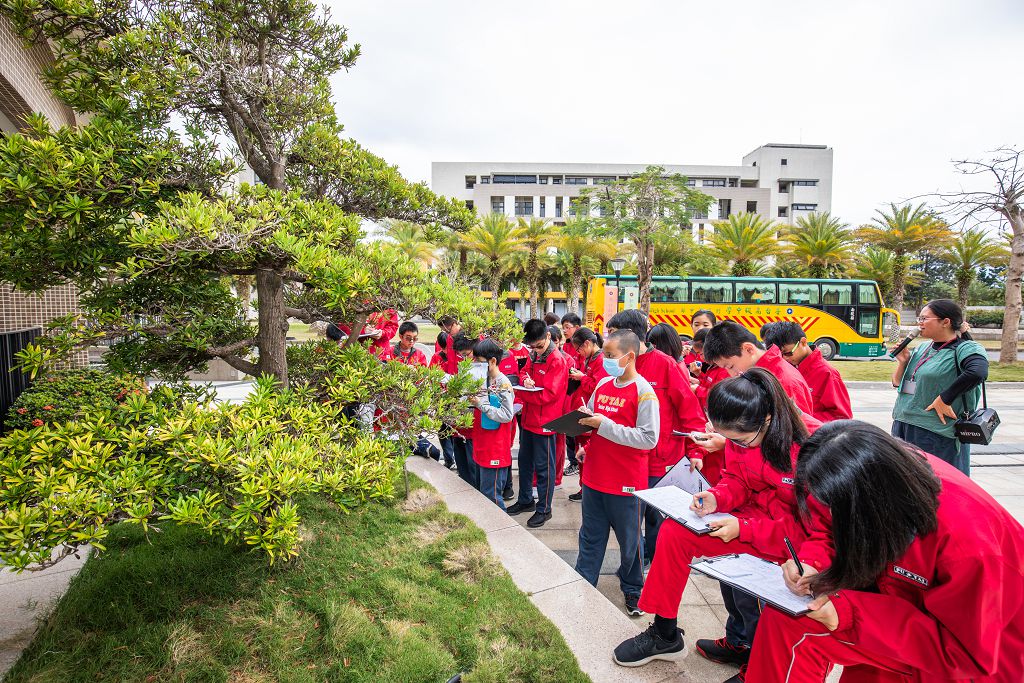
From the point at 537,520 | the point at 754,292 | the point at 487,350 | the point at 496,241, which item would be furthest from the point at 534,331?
the point at 496,241

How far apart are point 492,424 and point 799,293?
737 inches

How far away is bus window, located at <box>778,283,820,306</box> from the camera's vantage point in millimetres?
19297

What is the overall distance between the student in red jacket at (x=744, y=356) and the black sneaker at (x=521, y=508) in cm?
258

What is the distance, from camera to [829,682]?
112 inches

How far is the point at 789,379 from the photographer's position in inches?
122

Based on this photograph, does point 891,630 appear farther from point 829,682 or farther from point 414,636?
point 414,636

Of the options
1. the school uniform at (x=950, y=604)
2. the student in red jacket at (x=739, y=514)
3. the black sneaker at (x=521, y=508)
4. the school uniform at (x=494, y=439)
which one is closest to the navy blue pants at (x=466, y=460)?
the school uniform at (x=494, y=439)

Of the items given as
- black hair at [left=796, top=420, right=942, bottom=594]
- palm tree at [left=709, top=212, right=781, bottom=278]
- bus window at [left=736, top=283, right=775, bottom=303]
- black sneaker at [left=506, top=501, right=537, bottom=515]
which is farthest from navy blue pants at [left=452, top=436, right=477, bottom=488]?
palm tree at [left=709, top=212, right=781, bottom=278]

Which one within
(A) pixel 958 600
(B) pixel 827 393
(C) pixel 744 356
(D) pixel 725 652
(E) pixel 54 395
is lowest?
(D) pixel 725 652

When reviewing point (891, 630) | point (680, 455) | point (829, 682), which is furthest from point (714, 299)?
point (891, 630)

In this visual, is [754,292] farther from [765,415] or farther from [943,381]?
[765,415]

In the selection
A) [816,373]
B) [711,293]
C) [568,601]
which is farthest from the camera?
[711,293]

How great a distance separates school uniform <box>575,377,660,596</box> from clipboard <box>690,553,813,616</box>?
109cm

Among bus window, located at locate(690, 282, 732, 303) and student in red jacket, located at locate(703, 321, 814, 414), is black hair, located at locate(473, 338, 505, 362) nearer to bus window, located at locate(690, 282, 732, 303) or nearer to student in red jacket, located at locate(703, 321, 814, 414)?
student in red jacket, located at locate(703, 321, 814, 414)
